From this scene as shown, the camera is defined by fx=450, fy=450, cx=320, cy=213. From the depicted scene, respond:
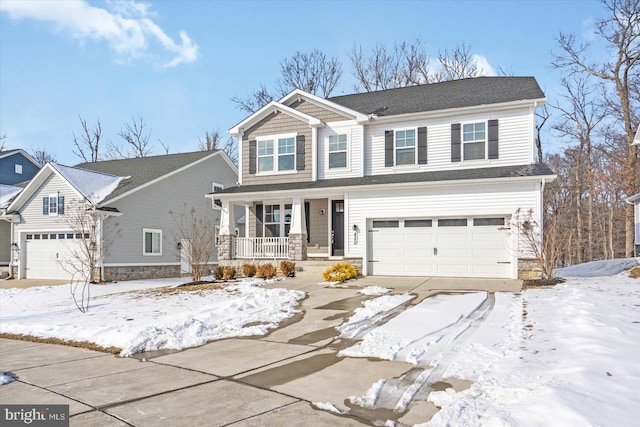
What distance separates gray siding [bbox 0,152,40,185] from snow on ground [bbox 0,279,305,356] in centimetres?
1888

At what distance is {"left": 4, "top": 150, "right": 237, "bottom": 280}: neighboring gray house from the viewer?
20.2 m

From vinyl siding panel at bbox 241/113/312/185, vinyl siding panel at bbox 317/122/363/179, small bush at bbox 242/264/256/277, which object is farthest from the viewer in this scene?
vinyl siding panel at bbox 241/113/312/185

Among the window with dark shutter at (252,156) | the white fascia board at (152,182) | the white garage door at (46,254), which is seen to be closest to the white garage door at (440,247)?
Answer: the window with dark shutter at (252,156)

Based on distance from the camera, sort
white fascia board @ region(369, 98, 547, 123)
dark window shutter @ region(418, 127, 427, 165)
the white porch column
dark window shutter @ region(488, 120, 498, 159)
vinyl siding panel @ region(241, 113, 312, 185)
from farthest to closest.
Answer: vinyl siding panel @ region(241, 113, 312, 185)
the white porch column
dark window shutter @ region(418, 127, 427, 165)
dark window shutter @ region(488, 120, 498, 159)
white fascia board @ region(369, 98, 547, 123)

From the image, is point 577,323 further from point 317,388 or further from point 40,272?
point 40,272

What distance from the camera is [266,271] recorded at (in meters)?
15.8

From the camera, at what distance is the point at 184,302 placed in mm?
11750

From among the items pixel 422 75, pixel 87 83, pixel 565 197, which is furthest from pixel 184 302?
pixel 565 197

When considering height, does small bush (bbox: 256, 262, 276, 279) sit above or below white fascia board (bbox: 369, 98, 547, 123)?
below

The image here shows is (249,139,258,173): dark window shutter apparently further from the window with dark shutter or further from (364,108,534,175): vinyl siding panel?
(364,108,534,175): vinyl siding panel

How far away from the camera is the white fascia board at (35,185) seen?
68.1ft

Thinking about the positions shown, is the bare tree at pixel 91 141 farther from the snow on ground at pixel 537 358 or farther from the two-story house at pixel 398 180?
the snow on ground at pixel 537 358

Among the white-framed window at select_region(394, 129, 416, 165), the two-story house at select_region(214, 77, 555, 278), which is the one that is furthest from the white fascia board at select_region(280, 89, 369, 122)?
the white-framed window at select_region(394, 129, 416, 165)

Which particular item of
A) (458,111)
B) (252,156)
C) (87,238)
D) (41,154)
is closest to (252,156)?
(252,156)
